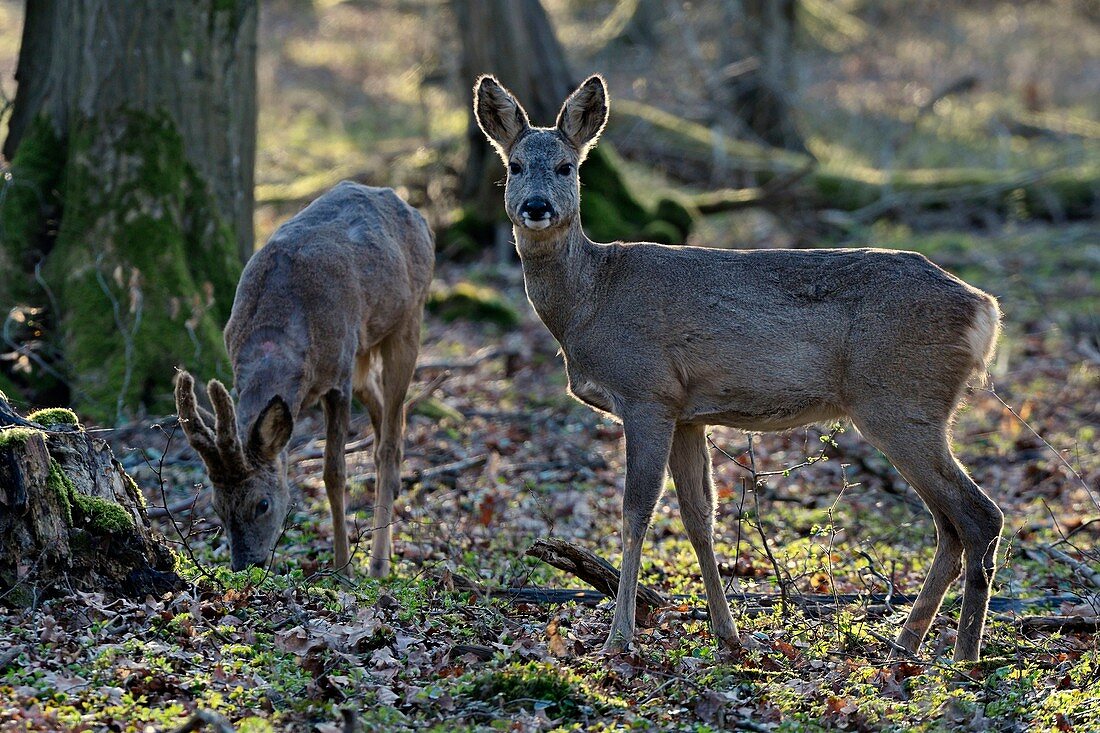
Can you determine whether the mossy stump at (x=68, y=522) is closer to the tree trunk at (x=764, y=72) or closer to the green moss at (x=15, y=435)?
the green moss at (x=15, y=435)

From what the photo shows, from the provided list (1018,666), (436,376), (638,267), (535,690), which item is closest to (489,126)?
(638,267)

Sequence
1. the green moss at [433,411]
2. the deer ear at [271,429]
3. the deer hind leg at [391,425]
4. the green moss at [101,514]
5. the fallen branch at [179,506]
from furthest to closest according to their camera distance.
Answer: the green moss at [433,411]
the deer hind leg at [391,425]
the fallen branch at [179,506]
the deer ear at [271,429]
the green moss at [101,514]

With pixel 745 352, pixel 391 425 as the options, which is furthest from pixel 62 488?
pixel 745 352

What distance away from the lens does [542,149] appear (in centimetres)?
720

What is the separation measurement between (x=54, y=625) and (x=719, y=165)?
16378mm

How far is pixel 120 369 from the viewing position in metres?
9.84

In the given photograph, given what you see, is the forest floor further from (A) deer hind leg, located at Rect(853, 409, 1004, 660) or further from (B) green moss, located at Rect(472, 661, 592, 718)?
(A) deer hind leg, located at Rect(853, 409, 1004, 660)

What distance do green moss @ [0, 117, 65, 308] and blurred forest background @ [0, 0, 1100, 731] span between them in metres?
0.03

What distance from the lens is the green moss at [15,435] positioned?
18.1 ft

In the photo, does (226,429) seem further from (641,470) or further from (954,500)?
(954,500)

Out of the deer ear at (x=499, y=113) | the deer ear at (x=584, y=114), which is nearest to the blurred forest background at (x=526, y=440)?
the deer ear at (x=584, y=114)

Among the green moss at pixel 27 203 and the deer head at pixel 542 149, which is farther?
the green moss at pixel 27 203

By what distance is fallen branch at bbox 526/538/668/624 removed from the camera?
21.9 feet

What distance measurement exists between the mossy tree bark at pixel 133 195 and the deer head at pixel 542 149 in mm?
3832
